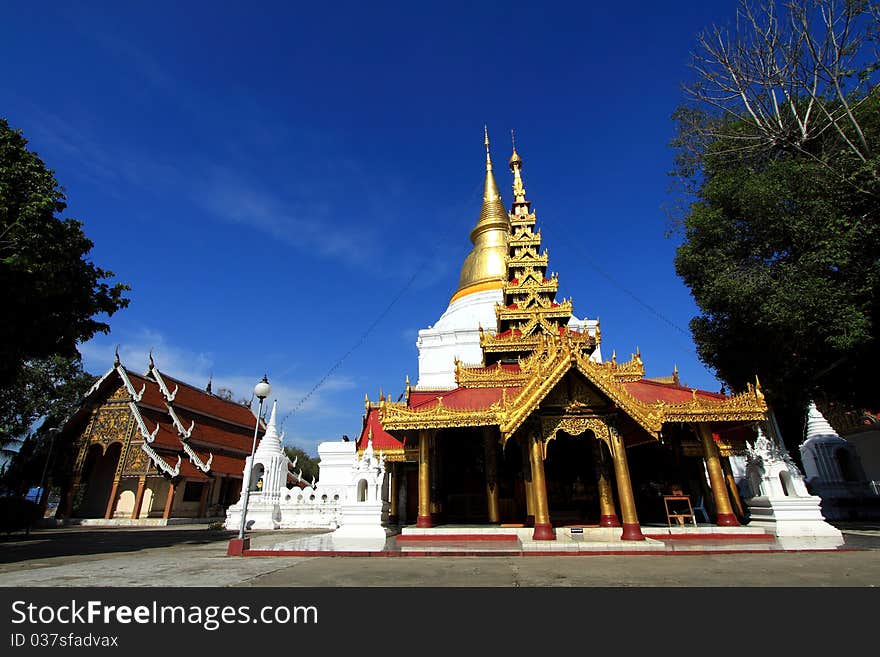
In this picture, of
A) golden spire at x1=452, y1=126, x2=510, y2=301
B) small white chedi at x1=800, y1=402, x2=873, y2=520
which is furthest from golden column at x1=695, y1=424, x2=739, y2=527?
golden spire at x1=452, y1=126, x2=510, y2=301

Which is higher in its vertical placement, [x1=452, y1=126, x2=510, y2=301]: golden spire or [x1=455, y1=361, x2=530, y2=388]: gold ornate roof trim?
[x1=452, y1=126, x2=510, y2=301]: golden spire

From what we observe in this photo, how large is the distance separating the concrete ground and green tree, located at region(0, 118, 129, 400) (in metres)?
5.87

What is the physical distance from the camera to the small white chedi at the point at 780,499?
33.4 ft

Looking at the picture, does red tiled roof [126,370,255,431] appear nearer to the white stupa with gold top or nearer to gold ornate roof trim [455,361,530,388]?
the white stupa with gold top

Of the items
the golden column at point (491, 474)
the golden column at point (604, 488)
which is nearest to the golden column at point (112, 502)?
the golden column at point (491, 474)

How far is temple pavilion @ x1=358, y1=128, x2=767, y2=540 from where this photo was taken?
10258 mm

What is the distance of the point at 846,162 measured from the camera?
1286 cm

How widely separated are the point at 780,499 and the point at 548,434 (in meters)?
5.73

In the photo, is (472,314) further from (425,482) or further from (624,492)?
(624,492)

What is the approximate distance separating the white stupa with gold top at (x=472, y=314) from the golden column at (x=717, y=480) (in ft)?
45.4

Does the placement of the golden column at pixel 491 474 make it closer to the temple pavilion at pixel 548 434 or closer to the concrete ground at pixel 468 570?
the temple pavilion at pixel 548 434

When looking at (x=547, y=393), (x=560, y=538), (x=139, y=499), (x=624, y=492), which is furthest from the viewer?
(x=139, y=499)

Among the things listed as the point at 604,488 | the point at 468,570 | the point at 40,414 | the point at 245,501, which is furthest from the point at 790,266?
the point at 40,414

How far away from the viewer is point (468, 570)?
6.48 m
